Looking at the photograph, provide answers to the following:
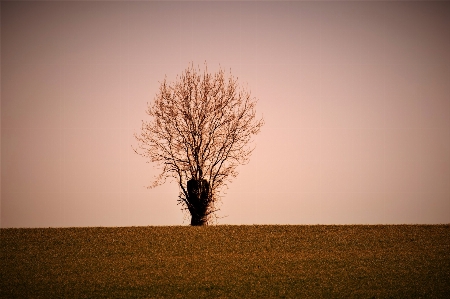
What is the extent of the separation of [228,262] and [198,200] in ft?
32.6

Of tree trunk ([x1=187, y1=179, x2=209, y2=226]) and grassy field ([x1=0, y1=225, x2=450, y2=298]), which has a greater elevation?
tree trunk ([x1=187, y1=179, x2=209, y2=226])

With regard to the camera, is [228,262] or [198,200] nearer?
[228,262]

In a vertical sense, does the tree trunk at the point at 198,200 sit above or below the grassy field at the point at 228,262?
above

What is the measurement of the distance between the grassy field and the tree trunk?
3111 mm

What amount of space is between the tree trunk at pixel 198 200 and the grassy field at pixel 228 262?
3.11m

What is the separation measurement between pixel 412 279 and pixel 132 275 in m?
11.6

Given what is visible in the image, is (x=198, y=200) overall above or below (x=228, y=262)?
above

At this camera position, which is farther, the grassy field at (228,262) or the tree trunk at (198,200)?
the tree trunk at (198,200)

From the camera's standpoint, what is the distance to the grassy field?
19391mm

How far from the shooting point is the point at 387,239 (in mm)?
27625

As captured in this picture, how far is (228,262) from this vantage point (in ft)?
75.7

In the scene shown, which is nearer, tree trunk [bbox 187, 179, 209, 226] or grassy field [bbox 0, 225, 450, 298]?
grassy field [bbox 0, 225, 450, 298]

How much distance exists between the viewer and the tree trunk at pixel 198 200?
3250 cm

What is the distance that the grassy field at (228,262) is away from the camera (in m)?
19.4
